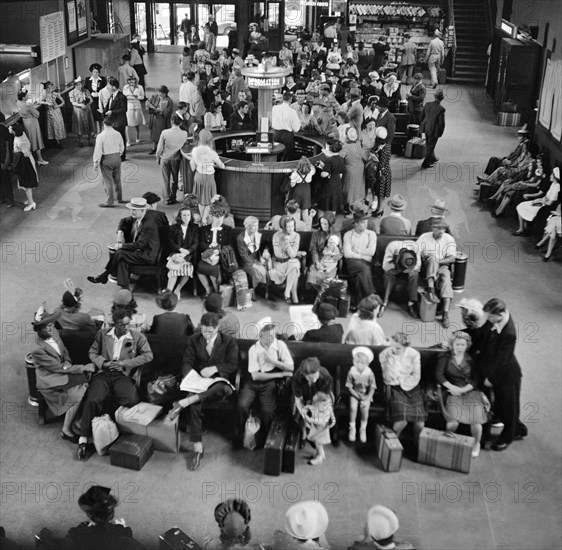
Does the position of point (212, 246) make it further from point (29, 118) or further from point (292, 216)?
point (29, 118)

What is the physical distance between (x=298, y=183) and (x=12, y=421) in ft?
19.1

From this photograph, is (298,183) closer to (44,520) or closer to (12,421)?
(12,421)

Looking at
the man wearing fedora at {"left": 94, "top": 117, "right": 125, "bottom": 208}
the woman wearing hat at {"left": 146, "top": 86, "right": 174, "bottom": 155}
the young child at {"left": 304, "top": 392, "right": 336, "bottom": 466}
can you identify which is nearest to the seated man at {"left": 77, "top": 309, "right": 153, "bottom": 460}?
the young child at {"left": 304, "top": 392, "right": 336, "bottom": 466}

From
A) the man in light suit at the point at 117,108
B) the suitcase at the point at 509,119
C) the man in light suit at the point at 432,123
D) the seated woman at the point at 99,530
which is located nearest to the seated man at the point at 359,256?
the seated woman at the point at 99,530

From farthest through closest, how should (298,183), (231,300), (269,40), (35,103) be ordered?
1. (269,40)
2. (35,103)
3. (298,183)
4. (231,300)

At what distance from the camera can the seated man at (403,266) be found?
10.4m

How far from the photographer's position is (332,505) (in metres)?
7.27

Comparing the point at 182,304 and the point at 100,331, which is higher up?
the point at 100,331

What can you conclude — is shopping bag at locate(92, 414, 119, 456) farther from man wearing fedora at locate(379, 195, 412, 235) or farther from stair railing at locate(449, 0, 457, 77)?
stair railing at locate(449, 0, 457, 77)

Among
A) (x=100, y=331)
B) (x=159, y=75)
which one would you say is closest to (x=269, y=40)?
(x=159, y=75)

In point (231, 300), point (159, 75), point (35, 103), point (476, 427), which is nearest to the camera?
point (476, 427)

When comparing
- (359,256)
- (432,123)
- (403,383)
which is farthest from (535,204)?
(403,383)

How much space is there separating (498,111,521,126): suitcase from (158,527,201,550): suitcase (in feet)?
52.3

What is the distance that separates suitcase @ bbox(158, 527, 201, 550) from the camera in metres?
6.39
